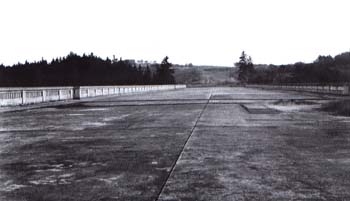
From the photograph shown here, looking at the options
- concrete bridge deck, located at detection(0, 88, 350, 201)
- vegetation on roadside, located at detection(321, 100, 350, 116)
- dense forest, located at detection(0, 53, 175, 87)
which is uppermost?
dense forest, located at detection(0, 53, 175, 87)

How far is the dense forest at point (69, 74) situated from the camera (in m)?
98.8

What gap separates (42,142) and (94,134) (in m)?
1.71

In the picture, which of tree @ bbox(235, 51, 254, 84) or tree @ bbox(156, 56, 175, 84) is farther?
tree @ bbox(235, 51, 254, 84)

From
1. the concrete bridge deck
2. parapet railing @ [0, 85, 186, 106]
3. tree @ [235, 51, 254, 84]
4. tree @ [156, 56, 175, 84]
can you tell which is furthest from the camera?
tree @ [235, 51, 254, 84]

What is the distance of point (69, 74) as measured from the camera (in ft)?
348

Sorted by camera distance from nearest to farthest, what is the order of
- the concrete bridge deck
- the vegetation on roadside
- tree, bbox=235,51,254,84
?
the concrete bridge deck
the vegetation on roadside
tree, bbox=235,51,254,84

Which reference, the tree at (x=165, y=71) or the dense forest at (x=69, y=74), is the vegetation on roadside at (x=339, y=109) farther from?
the tree at (x=165, y=71)

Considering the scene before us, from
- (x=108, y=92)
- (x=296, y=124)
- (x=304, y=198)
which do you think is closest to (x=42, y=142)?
(x=304, y=198)

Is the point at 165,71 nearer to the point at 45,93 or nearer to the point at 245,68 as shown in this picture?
the point at 245,68

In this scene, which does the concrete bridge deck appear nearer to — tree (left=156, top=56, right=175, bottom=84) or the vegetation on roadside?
the vegetation on roadside

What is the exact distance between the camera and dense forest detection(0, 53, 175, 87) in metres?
98.8

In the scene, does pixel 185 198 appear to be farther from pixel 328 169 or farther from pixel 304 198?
pixel 328 169

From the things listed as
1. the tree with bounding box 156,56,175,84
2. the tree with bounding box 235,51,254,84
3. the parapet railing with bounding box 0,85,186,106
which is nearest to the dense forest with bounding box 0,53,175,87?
the tree with bounding box 156,56,175,84

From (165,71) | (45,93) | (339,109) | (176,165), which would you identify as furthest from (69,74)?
(176,165)
